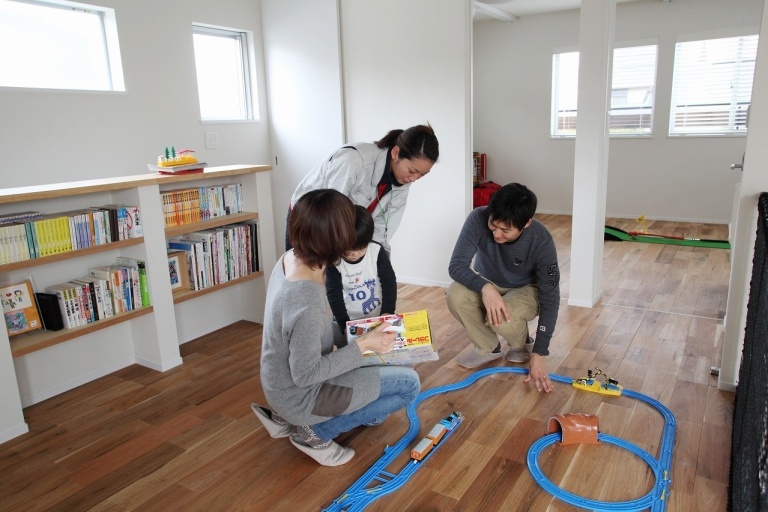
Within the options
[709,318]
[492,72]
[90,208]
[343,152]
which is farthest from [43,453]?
[492,72]

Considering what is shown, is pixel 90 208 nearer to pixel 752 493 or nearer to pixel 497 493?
pixel 497 493

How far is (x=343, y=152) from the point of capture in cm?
244

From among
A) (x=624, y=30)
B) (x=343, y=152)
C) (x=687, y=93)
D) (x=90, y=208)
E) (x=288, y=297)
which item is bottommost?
(x=288, y=297)

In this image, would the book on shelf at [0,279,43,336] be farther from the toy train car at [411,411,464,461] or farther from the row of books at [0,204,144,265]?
the toy train car at [411,411,464,461]

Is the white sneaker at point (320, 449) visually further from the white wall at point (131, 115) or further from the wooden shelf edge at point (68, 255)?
the white wall at point (131, 115)

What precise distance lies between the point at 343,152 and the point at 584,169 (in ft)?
6.33

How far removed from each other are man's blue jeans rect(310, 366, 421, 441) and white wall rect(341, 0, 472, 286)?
7.40 ft

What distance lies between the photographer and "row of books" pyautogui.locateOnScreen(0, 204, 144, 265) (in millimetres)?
2430

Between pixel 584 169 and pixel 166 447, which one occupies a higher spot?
pixel 584 169

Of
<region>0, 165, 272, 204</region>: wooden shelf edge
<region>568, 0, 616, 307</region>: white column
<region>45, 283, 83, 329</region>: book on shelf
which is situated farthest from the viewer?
<region>568, 0, 616, 307</region>: white column

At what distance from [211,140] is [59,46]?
1.18m

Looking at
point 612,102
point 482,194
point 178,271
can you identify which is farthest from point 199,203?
point 612,102

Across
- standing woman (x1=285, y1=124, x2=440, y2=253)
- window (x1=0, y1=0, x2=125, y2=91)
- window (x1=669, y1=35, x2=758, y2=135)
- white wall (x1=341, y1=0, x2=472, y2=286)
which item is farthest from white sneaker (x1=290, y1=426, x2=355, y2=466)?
window (x1=669, y1=35, x2=758, y2=135)

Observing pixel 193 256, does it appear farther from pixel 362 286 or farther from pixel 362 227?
pixel 362 227
